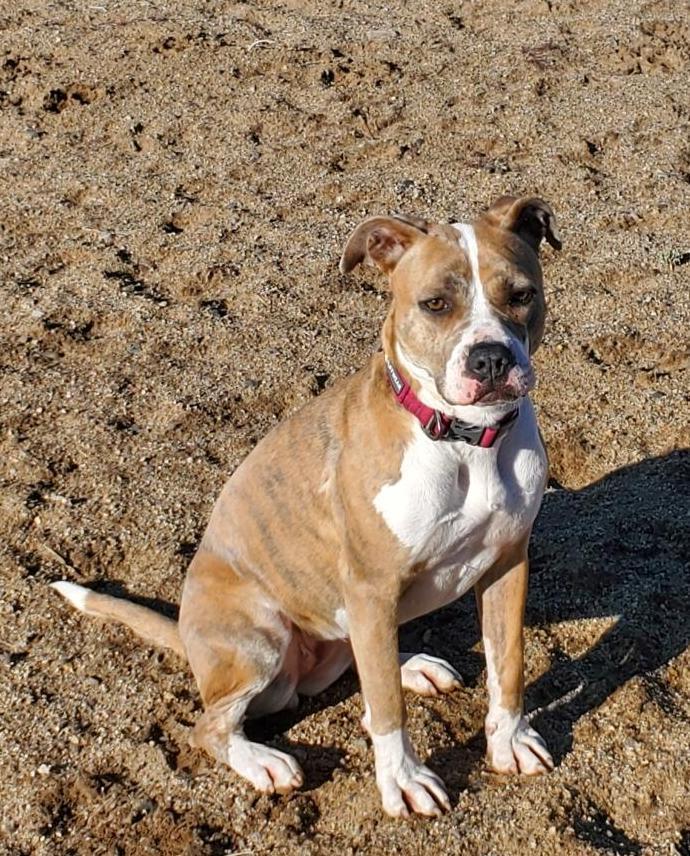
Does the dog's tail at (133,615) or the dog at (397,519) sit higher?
the dog at (397,519)

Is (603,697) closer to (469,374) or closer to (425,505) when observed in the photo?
(425,505)

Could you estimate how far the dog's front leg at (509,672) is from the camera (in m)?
3.96

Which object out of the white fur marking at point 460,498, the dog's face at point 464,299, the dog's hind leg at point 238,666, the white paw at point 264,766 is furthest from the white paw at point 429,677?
the dog's face at point 464,299

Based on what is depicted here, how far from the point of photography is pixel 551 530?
520cm

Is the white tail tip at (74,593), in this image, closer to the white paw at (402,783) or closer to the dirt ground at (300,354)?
the dirt ground at (300,354)

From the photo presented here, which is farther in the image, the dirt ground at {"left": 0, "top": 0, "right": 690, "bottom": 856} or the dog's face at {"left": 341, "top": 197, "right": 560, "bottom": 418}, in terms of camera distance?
the dirt ground at {"left": 0, "top": 0, "right": 690, "bottom": 856}

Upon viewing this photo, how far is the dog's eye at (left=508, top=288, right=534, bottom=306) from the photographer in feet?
12.0

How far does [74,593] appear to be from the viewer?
15.3 ft

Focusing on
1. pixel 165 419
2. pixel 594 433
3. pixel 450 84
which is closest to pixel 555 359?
pixel 594 433

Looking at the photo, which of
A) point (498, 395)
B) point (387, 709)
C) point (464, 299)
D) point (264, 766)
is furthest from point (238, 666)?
point (464, 299)

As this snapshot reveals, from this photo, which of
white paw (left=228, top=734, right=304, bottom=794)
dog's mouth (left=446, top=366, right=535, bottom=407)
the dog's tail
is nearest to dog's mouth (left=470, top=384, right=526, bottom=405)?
dog's mouth (left=446, top=366, right=535, bottom=407)

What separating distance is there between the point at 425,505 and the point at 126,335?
135 inches

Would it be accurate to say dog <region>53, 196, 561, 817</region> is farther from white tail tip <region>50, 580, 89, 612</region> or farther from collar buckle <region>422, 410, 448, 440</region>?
white tail tip <region>50, 580, 89, 612</region>

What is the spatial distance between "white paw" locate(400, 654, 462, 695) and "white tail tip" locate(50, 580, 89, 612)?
51.0 inches
